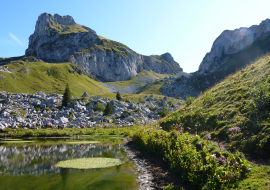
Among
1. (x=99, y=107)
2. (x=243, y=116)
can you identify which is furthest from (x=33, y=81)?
(x=243, y=116)

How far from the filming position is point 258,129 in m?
10.8

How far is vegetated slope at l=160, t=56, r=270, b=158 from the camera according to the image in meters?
10.2

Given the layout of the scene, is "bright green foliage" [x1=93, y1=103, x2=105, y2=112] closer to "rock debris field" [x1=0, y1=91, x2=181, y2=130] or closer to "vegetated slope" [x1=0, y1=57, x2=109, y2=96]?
"rock debris field" [x1=0, y1=91, x2=181, y2=130]

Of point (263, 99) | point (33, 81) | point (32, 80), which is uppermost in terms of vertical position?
Answer: point (32, 80)

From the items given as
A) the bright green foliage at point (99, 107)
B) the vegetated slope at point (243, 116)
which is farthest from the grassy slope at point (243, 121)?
the bright green foliage at point (99, 107)

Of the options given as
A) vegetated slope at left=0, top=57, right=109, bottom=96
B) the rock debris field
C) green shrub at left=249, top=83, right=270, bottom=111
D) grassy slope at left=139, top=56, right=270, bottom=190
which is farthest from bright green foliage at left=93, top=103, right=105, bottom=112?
vegetated slope at left=0, top=57, right=109, bottom=96

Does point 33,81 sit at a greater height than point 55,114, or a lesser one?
greater

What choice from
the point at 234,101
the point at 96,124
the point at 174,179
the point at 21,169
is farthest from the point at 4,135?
the point at 234,101

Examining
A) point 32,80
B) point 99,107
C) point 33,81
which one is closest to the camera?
point 99,107

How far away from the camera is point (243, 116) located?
1326cm

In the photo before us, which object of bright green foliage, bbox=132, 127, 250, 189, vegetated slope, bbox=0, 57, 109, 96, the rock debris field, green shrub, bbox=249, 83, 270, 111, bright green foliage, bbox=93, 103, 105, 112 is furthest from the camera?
vegetated slope, bbox=0, 57, 109, 96

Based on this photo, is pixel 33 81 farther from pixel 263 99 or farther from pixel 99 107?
pixel 263 99

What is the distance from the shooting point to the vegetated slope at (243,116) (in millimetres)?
10172

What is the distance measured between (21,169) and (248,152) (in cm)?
1762
